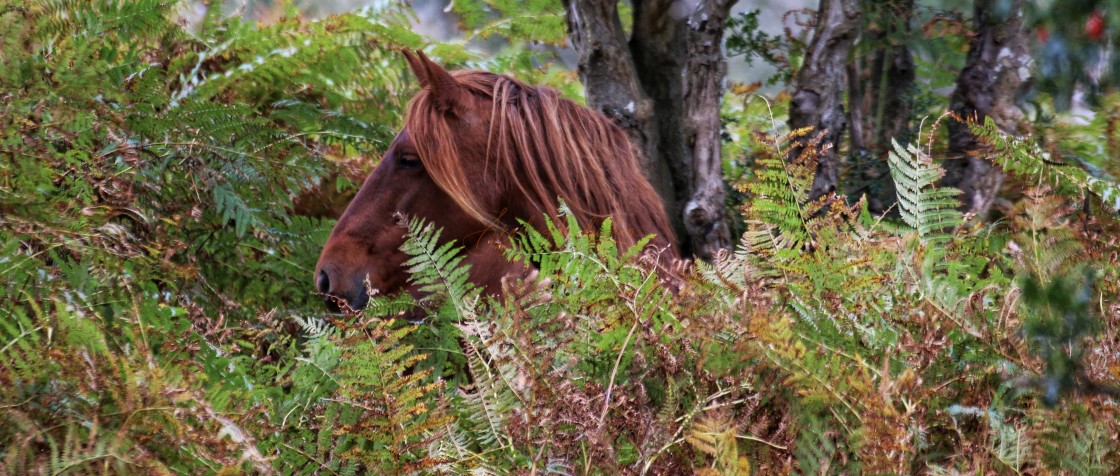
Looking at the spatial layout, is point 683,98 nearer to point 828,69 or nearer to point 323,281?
point 828,69

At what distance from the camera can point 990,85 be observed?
3.35m

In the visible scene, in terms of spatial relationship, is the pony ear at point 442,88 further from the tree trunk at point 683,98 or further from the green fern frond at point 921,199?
the green fern frond at point 921,199

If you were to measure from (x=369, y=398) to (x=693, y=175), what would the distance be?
284 centimetres

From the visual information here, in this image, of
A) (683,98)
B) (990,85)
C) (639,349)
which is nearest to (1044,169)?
(639,349)

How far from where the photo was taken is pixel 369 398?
4.03ft

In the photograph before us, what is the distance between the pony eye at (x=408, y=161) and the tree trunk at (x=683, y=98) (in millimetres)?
994

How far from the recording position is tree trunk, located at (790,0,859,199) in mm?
3602

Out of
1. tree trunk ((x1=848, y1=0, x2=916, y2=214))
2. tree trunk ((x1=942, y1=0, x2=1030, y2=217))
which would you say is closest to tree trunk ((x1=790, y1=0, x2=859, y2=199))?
tree trunk ((x1=848, y1=0, x2=916, y2=214))

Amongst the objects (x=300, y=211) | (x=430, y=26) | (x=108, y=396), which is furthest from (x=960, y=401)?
(x=430, y=26)

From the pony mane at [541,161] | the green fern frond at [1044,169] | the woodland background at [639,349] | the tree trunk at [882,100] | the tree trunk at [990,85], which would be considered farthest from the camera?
the tree trunk at [882,100]

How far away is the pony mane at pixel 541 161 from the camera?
2873 millimetres

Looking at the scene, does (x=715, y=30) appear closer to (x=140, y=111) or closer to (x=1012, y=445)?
(x=140, y=111)

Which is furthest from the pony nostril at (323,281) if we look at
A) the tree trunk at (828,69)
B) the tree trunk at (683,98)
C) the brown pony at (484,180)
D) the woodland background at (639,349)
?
the tree trunk at (828,69)

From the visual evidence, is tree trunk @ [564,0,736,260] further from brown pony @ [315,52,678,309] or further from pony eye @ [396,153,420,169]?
pony eye @ [396,153,420,169]
